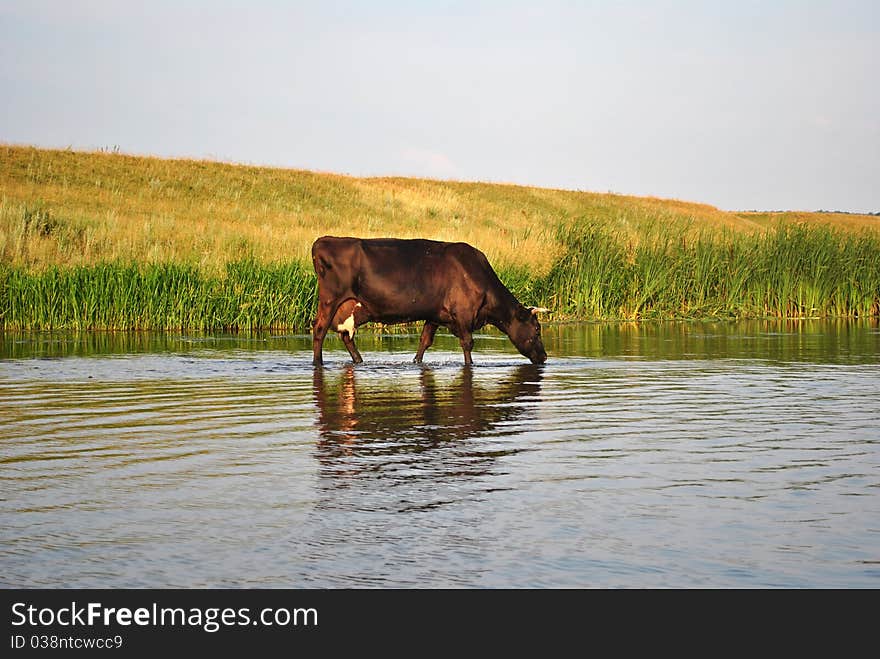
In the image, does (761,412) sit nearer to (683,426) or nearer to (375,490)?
(683,426)

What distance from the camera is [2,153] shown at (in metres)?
69.9

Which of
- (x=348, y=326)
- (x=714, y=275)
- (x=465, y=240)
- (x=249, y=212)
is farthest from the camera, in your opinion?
(x=249, y=212)

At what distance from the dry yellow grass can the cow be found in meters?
10.8

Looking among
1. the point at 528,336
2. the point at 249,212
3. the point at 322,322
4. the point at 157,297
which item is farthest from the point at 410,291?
the point at 249,212

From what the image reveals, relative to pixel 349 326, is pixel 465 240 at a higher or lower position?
higher

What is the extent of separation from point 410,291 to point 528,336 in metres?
1.94

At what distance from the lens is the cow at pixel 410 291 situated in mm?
18625

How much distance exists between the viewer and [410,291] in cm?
1862

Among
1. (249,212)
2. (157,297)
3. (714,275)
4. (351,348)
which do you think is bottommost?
(351,348)

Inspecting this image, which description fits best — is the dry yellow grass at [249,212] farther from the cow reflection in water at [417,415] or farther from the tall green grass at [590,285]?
the cow reflection in water at [417,415]

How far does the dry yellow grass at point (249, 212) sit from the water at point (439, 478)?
1586 cm

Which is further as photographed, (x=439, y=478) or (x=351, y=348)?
(x=351, y=348)

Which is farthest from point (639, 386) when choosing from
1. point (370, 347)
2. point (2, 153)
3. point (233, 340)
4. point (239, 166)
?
point (239, 166)

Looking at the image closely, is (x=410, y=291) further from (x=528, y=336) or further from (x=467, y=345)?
(x=528, y=336)
